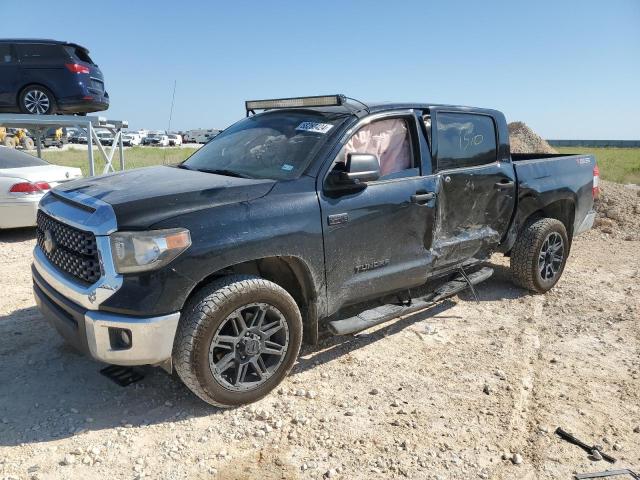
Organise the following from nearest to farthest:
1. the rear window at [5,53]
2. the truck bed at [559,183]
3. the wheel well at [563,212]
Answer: the truck bed at [559,183] < the wheel well at [563,212] < the rear window at [5,53]

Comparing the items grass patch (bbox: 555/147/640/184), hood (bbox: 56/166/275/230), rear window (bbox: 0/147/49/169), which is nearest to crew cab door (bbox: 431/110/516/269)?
hood (bbox: 56/166/275/230)

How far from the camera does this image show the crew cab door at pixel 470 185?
14.1ft

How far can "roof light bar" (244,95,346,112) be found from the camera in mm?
3818

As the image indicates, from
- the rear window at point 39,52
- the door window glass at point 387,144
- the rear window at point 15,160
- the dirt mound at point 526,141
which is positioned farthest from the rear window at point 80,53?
the dirt mound at point 526,141

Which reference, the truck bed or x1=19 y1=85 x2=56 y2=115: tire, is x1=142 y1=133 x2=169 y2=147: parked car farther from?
the truck bed

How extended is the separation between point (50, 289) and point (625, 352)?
4.42m

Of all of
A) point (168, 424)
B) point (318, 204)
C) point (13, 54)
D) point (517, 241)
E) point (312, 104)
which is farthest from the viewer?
point (13, 54)

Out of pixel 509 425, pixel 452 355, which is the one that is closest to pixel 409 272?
pixel 452 355

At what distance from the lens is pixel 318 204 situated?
3344mm

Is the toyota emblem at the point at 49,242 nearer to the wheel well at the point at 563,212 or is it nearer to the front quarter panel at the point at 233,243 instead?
the front quarter panel at the point at 233,243

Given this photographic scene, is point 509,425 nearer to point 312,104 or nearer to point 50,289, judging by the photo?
point 312,104

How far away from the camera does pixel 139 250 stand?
274cm

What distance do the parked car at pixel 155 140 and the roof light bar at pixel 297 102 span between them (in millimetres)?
52162

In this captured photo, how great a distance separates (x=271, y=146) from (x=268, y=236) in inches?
39.5
